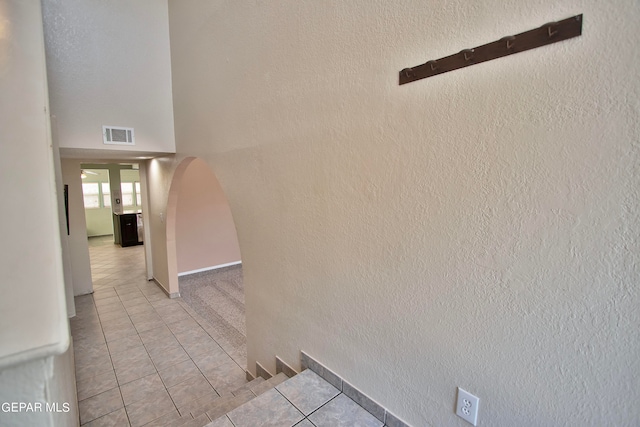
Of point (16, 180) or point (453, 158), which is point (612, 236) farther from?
point (16, 180)

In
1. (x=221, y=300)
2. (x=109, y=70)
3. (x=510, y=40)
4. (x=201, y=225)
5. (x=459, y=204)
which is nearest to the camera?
(x=510, y=40)

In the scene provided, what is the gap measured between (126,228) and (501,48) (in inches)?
382

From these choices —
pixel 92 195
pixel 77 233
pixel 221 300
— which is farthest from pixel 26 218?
pixel 92 195

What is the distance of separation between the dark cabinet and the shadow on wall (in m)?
4.06

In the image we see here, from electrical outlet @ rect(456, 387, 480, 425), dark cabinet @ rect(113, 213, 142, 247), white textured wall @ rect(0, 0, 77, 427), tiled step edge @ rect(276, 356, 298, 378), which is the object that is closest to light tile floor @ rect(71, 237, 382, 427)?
tiled step edge @ rect(276, 356, 298, 378)

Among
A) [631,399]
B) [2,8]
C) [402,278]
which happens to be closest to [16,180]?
[2,8]

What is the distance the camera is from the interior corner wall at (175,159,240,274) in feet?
17.5

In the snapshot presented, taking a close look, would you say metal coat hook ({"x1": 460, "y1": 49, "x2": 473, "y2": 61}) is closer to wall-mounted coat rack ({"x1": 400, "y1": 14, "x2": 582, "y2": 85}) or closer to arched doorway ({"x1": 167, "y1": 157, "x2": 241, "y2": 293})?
wall-mounted coat rack ({"x1": 400, "y1": 14, "x2": 582, "y2": 85})

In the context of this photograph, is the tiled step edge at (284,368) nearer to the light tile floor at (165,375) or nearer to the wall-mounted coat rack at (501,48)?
the light tile floor at (165,375)

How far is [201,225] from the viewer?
18.7 ft

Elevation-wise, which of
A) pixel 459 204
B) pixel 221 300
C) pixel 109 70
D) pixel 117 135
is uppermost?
pixel 109 70

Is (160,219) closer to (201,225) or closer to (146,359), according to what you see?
(201,225)

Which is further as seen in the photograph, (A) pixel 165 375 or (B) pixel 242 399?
(A) pixel 165 375

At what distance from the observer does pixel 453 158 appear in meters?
1.09
